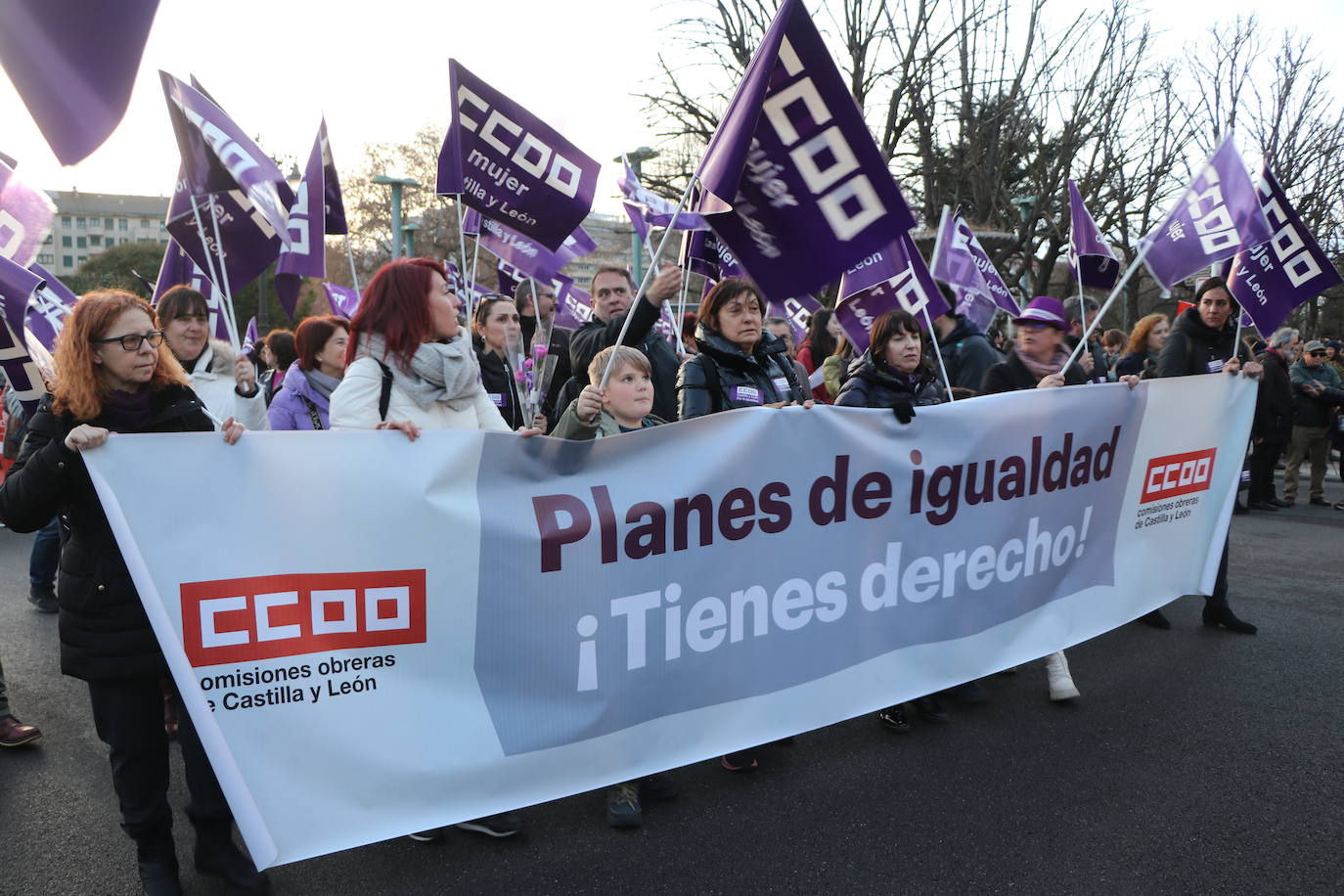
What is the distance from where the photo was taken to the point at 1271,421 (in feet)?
32.2

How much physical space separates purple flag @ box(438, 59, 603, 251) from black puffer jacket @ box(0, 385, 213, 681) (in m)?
2.21

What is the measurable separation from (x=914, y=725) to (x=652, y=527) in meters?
1.84

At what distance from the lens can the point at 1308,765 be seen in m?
3.60

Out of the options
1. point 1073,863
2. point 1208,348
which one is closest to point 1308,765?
point 1073,863

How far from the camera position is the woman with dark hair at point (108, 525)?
8.29ft

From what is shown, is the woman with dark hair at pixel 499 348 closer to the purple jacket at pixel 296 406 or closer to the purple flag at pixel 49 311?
the purple jacket at pixel 296 406

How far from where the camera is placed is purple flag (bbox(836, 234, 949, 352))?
14.9ft

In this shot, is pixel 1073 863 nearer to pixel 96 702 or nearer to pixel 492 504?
pixel 492 504

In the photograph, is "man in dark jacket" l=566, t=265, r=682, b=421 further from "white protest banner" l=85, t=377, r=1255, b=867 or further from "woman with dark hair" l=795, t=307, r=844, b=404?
"woman with dark hair" l=795, t=307, r=844, b=404

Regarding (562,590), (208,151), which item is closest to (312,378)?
(208,151)

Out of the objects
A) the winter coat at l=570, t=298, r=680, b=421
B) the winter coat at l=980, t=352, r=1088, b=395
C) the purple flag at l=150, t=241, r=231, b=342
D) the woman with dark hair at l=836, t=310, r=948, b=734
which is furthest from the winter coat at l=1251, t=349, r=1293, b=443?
the purple flag at l=150, t=241, r=231, b=342

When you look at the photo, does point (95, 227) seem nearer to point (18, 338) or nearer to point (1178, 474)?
point (18, 338)

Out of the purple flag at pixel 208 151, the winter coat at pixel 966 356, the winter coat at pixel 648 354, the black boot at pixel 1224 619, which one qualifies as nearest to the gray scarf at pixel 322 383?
the purple flag at pixel 208 151

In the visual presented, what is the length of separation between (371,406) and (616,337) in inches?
64.7
